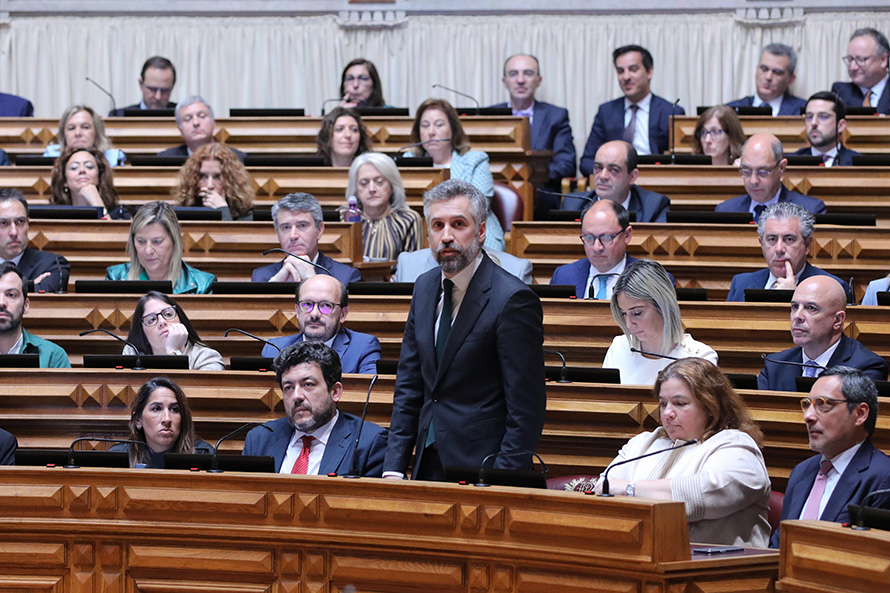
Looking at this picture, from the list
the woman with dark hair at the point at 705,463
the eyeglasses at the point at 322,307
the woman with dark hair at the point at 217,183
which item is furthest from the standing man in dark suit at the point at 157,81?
the woman with dark hair at the point at 705,463

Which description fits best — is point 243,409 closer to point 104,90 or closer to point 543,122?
point 543,122

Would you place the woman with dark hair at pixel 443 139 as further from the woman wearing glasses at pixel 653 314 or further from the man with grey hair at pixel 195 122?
the woman wearing glasses at pixel 653 314

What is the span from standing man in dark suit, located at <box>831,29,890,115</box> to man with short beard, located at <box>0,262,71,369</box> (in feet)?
8.81

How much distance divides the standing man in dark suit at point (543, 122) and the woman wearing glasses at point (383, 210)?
975mm

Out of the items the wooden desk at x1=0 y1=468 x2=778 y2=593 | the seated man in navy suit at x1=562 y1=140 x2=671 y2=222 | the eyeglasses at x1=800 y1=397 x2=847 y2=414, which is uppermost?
the seated man in navy suit at x1=562 y1=140 x2=671 y2=222

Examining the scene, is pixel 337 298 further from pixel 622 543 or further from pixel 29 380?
pixel 622 543

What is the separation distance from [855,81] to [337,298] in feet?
7.78

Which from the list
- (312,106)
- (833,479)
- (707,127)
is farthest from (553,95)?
(833,479)

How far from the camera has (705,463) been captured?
5.97 ft

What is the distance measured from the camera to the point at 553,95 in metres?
4.86

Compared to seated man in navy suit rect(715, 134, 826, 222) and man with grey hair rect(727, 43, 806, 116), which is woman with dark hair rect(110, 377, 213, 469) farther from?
man with grey hair rect(727, 43, 806, 116)

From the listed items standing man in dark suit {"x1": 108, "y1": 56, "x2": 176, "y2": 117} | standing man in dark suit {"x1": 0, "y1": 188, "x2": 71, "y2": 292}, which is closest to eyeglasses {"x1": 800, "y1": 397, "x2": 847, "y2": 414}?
standing man in dark suit {"x1": 0, "y1": 188, "x2": 71, "y2": 292}

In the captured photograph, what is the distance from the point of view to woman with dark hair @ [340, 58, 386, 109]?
4.15 metres

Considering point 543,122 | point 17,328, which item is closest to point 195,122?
point 543,122
